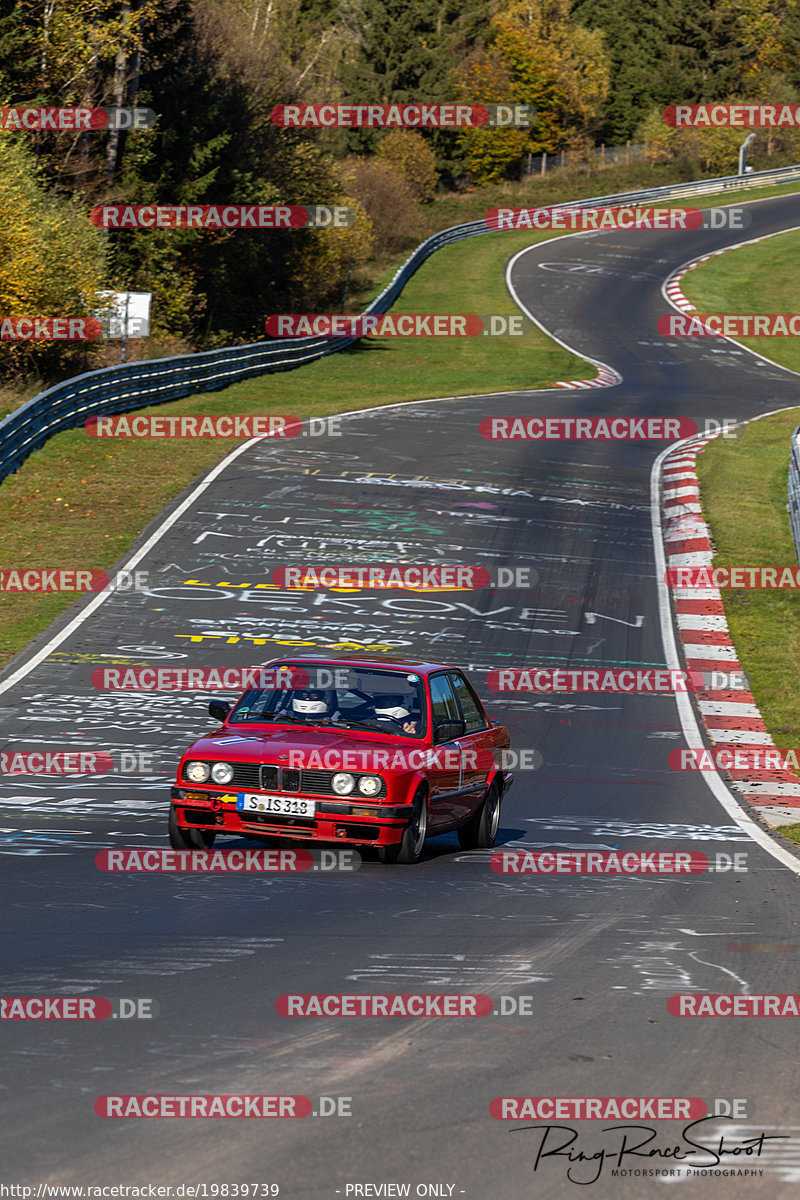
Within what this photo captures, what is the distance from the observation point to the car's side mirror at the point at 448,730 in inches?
424

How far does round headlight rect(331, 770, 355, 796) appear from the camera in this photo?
32.1ft

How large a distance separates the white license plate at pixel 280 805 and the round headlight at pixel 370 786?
0.34 meters

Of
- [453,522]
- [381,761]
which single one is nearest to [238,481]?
[453,522]

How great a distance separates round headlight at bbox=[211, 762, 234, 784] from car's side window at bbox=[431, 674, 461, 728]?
5.53ft

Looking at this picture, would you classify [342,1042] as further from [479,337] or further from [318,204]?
[318,204]

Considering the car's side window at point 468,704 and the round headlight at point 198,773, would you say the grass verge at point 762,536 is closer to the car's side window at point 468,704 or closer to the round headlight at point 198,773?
the car's side window at point 468,704

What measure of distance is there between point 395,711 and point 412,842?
3.71 ft

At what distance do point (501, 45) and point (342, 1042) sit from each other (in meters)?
100

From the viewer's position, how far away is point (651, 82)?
370 feet
